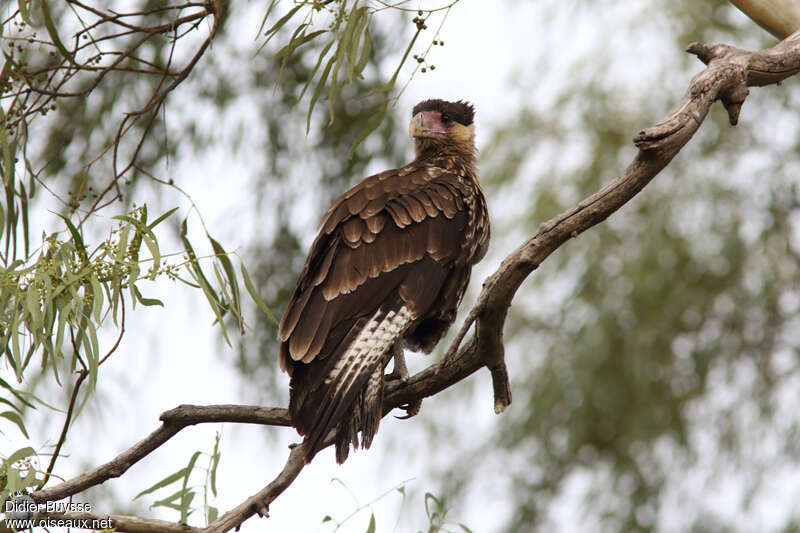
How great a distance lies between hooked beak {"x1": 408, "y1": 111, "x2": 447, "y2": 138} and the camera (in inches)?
147

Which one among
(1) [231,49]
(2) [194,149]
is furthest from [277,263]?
(1) [231,49]

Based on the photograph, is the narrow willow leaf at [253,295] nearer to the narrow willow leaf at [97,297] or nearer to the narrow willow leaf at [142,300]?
the narrow willow leaf at [142,300]

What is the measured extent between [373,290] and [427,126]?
1.08 meters

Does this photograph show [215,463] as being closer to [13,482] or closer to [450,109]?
[13,482]

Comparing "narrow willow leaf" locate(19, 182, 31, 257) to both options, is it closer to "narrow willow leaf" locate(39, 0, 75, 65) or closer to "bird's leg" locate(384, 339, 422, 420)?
"narrow willow leaf" locate(39, 0, 75, 65)

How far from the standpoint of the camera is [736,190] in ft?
19.7

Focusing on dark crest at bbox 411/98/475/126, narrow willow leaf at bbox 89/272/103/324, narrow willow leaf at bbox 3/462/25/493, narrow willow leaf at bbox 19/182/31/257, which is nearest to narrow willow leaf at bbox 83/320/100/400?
narrow willow leaf at bbox 89/272/103/324

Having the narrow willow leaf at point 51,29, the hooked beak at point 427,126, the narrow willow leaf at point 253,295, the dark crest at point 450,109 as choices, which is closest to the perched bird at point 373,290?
the narrow willow leaf at point 253,295

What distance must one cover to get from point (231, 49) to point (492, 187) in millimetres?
2192

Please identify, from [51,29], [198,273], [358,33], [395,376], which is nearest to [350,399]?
[395,376]

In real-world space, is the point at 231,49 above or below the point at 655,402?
above

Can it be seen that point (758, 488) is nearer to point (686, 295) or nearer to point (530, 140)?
point (686, 295)

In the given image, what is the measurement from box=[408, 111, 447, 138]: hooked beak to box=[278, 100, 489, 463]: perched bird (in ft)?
0.76

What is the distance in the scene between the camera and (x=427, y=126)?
3744 mm
